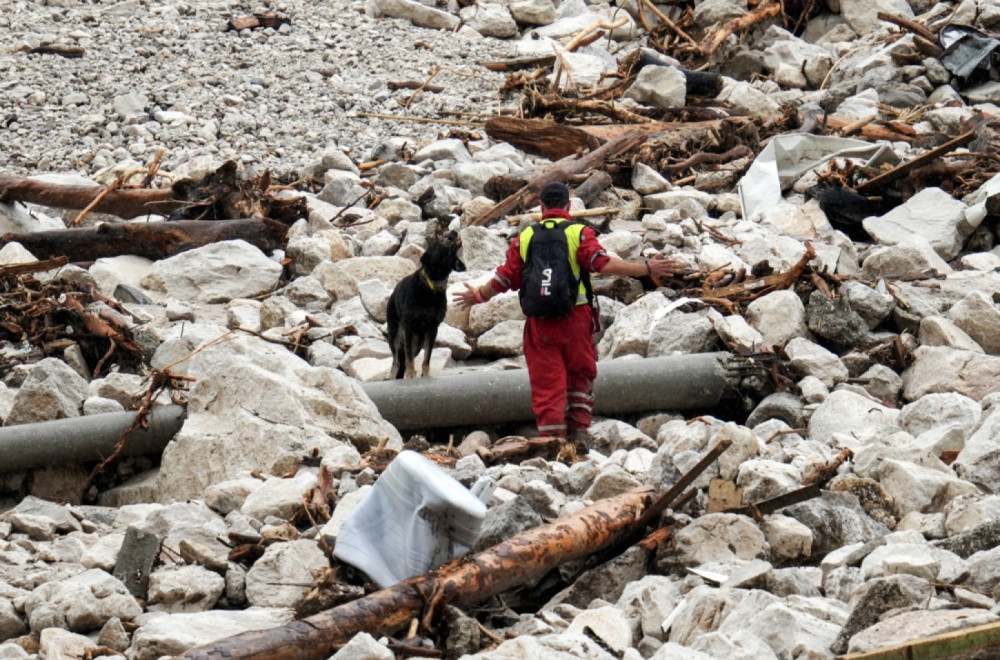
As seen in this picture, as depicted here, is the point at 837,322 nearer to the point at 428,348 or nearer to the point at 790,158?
the point at 428,348

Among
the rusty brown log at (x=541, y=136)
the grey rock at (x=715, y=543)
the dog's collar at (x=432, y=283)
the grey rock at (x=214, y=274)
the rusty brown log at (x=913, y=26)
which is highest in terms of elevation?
the grey rock at (x=715, y=543)

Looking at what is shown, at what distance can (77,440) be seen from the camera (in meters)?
8.40

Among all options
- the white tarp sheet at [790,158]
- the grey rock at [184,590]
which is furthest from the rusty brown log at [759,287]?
the grey rock at [184,590]

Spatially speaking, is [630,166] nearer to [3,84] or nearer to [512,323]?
[512,323]

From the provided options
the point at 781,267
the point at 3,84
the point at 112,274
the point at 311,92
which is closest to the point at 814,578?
the point at 781,267

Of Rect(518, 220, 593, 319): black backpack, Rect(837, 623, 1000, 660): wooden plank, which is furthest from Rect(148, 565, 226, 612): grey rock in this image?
Rect(518, 220, 593, 319): black backpack

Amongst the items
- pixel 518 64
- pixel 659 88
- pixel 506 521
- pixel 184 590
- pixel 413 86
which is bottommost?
pixel 413 86

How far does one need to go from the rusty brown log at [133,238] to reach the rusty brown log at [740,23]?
7628mm

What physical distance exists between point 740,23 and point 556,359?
36.3ft

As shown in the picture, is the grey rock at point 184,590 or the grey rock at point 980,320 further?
the grey rock at point 980,320

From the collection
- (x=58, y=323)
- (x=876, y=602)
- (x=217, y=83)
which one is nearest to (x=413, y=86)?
(x=217, y=83)

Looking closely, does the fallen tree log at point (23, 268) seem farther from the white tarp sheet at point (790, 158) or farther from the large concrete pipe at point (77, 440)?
the white tarp sheet at point (790, 158)

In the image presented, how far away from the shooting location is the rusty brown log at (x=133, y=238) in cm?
1194

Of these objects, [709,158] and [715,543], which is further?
[709,158]
